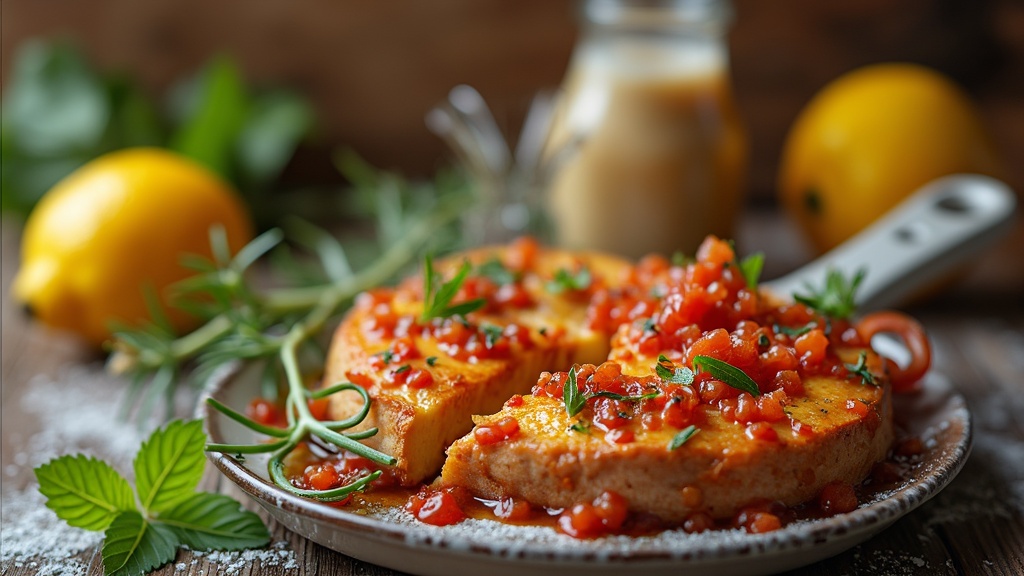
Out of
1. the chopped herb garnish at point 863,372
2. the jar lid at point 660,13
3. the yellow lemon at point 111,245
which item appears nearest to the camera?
the chopped herb garnish at point 863,372

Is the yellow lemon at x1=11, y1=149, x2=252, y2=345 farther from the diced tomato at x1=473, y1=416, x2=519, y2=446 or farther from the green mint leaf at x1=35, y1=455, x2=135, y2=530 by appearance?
the diced tomato at x1=473, y1=416, x2=519, y2=446

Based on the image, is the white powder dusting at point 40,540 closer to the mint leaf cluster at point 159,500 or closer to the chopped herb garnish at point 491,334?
the mint leaf cluster at point 159,500

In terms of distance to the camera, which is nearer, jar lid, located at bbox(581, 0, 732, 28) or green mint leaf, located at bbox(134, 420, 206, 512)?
green mint leaf, located at bbox(134, 420, 206, 512)

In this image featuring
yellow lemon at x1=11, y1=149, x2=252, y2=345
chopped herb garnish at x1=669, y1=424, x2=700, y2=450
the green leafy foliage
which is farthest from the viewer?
the green leafy foliage

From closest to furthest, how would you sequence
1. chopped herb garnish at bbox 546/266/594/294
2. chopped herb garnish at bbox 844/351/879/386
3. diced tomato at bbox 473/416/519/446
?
diced tomato at bbox 473/416/519/446, chopped herb garnish at bbox 844/351/879/386, chopped herb garnish at bbox 546/266/594/294

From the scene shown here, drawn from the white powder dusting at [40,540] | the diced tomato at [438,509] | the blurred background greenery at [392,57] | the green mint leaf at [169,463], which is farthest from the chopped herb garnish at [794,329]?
the blurred background greenery at [392,57]

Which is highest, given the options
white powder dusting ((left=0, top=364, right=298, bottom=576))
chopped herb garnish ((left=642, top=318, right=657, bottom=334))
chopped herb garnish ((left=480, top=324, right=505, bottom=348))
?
chopped herb garnish ((left=642, top=318, right=657, bottom=334))

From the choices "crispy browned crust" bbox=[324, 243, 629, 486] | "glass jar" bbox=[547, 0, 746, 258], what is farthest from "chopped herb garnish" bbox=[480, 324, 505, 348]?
"glass jar" bbox=[547, 0, 746, 258]

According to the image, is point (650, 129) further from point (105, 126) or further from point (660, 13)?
point (105, 126)
